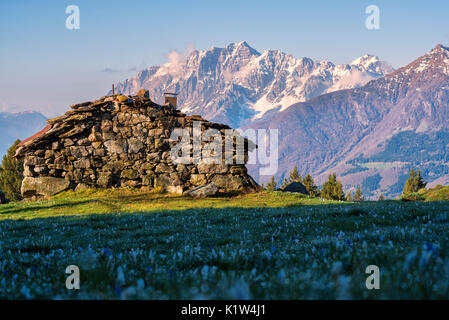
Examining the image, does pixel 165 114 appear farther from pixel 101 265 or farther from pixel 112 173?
pixel 101 265

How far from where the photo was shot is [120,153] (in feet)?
95.3

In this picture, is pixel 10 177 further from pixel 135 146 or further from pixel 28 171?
pixel 135 146

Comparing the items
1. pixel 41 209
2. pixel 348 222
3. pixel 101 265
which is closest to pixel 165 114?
pixel 41 209

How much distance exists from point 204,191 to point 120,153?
8.25 m

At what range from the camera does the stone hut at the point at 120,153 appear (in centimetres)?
2808

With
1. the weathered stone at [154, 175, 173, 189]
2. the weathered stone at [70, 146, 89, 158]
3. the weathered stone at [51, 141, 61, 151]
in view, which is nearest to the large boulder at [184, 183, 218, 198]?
the weathered stone at [154, 175, 173, 189]

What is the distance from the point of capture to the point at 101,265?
15.1 feet

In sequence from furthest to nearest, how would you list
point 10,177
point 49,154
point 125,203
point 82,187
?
point 10,177, point 82,187, point 49,154, point 125,203

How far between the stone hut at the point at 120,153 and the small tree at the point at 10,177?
47.5m

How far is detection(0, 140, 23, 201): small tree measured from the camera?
68.8m

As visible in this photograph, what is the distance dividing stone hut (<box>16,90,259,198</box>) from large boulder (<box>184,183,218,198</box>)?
5.16 ft

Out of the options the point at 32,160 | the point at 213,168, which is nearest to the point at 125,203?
the point at 213,168

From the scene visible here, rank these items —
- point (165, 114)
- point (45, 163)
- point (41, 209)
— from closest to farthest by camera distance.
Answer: point (41, 209) → point (45, 163) → point (165, 114)
